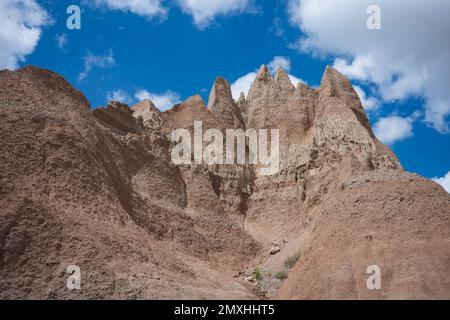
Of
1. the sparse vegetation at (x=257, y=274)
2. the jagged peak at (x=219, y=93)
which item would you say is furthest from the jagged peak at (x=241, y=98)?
the sparse vegetation at (x=257, y=274)

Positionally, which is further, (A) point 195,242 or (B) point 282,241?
(B) point 282,241

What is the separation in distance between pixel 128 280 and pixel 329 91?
28.5 metres

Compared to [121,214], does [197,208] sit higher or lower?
higher

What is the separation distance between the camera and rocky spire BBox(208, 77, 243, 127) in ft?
152

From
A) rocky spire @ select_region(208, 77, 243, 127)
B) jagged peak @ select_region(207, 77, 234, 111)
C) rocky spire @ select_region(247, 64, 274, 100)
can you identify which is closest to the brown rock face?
rocky spire @ select_region(208, 77, 243, 127)

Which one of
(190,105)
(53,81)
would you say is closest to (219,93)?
(190,105)

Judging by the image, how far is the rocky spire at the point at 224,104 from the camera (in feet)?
152

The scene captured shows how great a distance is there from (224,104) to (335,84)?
9711 mm

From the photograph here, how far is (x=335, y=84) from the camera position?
1879 inches

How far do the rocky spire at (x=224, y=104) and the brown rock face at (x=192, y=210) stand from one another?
36.5 inches

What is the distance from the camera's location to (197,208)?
122ft

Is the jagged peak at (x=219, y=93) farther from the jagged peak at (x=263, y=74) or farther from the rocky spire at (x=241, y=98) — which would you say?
the jagged peak at (x=263, y=74)
